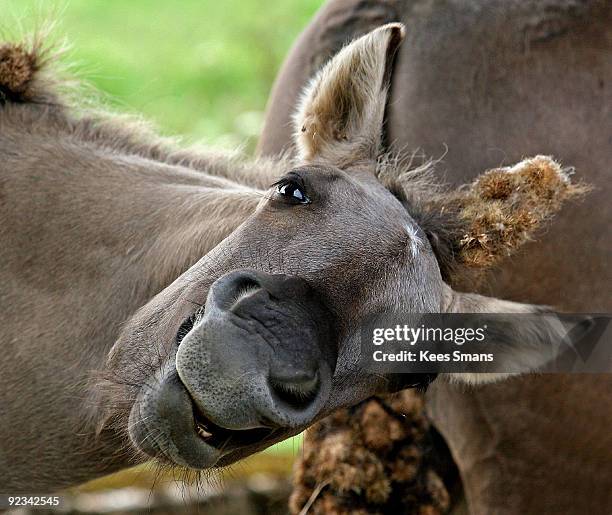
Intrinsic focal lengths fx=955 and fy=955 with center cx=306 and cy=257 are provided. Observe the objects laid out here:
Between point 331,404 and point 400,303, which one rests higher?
point 400,303

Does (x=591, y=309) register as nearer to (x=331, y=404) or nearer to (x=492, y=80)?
(x=492, y=80)

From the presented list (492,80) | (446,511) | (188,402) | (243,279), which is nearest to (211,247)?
(243,279)

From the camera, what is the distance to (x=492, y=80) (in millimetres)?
3859

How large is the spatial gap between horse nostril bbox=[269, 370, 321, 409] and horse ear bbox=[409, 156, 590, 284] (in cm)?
71

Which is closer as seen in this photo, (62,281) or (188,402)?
(188,402)

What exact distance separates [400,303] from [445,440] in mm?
1520

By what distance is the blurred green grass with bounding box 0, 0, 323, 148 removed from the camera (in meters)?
8.34

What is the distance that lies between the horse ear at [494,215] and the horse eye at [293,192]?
1.26 feet

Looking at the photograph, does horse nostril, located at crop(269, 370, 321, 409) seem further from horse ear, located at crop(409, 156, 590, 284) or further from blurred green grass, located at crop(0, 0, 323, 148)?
blurred green grass, located at crop(0, 0, 323, 148)

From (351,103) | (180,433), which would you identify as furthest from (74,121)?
(180,433)

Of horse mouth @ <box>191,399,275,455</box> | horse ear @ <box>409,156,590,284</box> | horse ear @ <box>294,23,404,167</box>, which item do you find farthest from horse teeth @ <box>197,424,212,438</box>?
horse ear @ <box>294,23,404,167</box>

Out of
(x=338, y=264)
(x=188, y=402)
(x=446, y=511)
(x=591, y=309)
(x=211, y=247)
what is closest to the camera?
(x=188, y=402)

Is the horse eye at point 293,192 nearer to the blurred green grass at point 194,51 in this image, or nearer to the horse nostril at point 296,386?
the horse nostril at point 296,386

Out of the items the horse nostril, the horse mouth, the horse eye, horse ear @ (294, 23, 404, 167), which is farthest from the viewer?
horse ear @ (294, 23, 404, 167)
